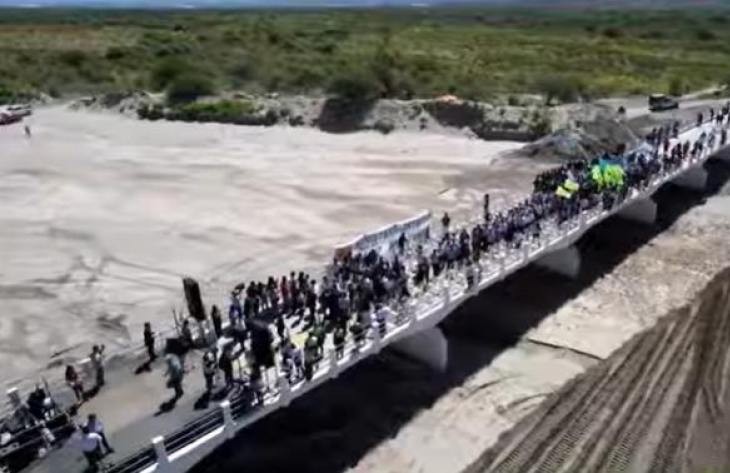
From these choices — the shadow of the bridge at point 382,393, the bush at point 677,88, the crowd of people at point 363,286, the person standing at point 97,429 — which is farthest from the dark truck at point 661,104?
the person standing at point 97,429

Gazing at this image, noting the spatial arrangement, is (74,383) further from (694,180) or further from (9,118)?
(9,118)

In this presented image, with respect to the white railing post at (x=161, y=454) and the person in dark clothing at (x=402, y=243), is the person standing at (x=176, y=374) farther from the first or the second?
the person in dark clothing at (x=402, y=243)

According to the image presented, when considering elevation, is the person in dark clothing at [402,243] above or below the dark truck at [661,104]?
above

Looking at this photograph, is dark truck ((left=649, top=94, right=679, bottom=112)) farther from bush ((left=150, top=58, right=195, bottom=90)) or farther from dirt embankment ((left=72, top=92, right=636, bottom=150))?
bush ((left=150, top=58, right=195, bottom=90))

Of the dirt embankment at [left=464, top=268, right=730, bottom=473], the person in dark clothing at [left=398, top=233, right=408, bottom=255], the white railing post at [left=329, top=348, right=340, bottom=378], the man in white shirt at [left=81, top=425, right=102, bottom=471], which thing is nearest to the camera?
the man in white shirt at [left=81, top=425, right=102, bottom=471]

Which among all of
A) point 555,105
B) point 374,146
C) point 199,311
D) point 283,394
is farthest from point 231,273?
point 555,105

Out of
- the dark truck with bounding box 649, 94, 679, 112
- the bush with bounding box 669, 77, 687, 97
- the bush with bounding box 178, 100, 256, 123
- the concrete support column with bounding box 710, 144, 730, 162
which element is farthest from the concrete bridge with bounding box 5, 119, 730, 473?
the bush with bounding box 178, 100, 256, 123

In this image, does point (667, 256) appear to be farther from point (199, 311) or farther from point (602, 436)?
point (199, 311)
